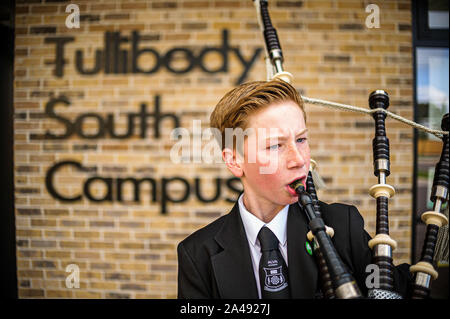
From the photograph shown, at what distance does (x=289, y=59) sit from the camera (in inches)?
87.4

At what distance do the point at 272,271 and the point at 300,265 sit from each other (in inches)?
3.3

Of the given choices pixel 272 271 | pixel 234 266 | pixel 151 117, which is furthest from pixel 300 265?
pixel 151 117

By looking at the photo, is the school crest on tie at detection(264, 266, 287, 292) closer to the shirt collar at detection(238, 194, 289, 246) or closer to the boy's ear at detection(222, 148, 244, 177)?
the shirt collar at detection(238, 194, 289, 246)

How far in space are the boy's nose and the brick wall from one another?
152cm

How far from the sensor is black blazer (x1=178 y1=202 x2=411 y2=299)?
82cm

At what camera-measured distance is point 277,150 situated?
0.79 metres

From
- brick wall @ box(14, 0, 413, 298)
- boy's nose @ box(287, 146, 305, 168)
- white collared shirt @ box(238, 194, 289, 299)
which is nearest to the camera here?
boy's nose @ box(287, 146, 305, 168)

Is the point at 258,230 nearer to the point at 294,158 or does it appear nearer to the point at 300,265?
the point at 300,265

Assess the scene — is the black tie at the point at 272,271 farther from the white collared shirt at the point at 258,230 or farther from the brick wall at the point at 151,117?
the brick wall at the point at 151,117

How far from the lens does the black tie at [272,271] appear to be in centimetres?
82

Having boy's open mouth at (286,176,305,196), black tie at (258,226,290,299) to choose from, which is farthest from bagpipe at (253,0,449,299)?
black tie at (258,226,290,299)

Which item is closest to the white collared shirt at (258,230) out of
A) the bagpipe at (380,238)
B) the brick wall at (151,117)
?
the bagpipe at (380,238)
